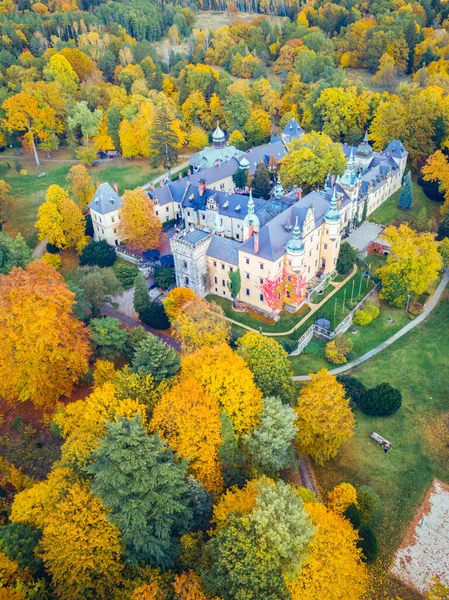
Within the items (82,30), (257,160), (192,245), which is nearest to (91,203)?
(192,245)

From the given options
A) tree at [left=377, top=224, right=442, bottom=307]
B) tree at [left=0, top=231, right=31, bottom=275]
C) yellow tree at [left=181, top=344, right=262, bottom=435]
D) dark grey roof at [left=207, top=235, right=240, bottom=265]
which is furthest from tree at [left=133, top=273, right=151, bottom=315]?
tree at [left=377, top=224, right=442, bottom=307]

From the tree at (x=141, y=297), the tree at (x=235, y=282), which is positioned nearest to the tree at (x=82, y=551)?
the tree at (x=141, y=297)

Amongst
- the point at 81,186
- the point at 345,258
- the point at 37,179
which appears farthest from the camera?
the point at 37,179

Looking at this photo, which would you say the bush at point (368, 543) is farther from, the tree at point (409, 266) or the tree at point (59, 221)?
the tree at point (59, 221)

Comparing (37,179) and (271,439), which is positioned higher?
(271,439)

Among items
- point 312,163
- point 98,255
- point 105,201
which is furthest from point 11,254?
point 312,163

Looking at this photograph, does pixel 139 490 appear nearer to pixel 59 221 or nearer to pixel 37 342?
pixel 37 342

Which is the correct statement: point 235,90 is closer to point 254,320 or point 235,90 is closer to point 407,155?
point 407,155
